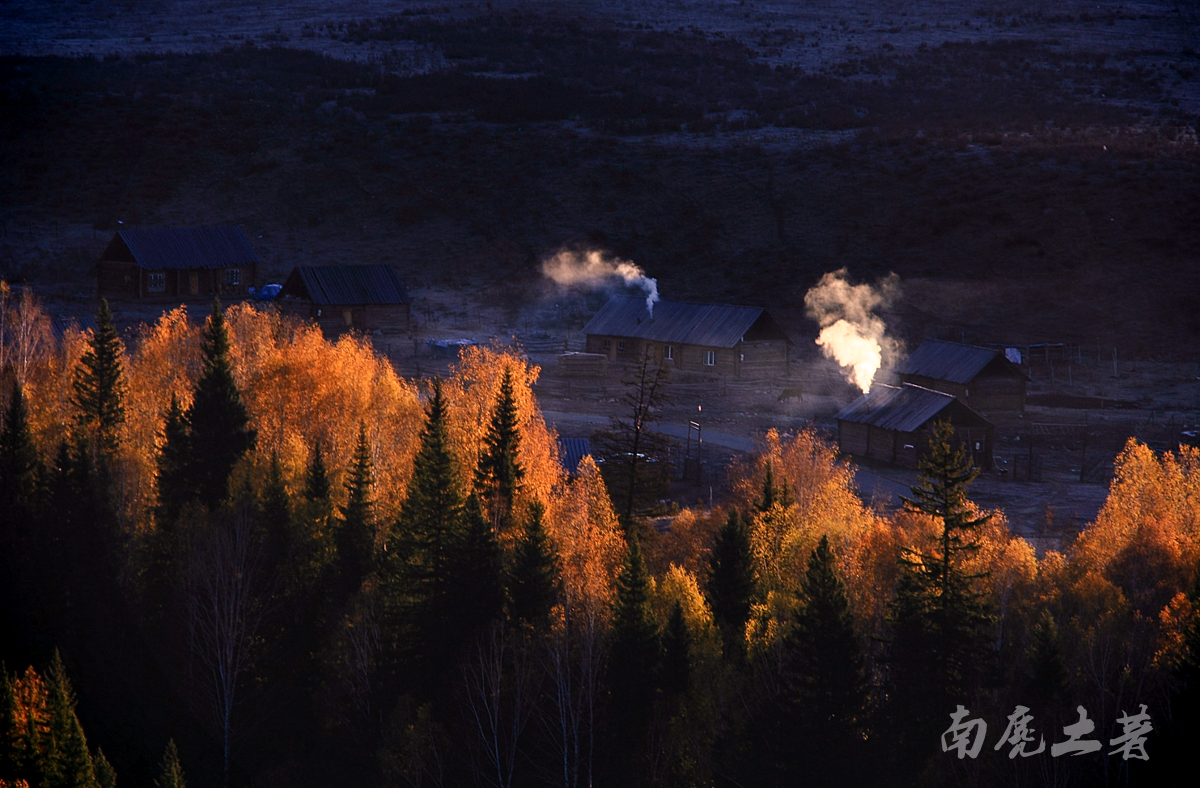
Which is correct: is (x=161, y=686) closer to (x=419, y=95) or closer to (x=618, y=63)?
(x=419, y=95)

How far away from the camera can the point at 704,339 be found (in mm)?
67938

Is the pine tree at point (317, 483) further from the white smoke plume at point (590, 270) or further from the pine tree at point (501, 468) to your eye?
the white smoke plume at point (590, 270)

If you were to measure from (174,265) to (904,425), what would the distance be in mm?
46786

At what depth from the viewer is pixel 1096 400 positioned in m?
61.2

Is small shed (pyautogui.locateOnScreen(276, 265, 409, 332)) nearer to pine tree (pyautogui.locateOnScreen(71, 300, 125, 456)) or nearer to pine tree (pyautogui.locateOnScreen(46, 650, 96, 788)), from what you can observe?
pine tree (pyautogui.locateOnScreen(71, 300, 125, 456))

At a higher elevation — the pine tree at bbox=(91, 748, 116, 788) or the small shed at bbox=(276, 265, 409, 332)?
the small shed at bbox=(276, 265, 409, 332)

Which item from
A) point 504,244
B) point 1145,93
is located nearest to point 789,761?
point 504,244

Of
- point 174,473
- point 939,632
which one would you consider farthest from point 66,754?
point 939,632

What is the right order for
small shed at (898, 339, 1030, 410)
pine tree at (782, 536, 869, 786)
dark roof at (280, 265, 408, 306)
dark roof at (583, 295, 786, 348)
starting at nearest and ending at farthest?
pine tree at (782, 536, 869, 786)
small shed at (898, 339, 1030, 410)
dark roof at (583, 295, 786, 348)
dark roof at (280, 265, 408, 306)

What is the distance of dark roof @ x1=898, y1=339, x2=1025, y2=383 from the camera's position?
2275 inches

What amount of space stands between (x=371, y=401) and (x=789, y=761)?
2371cm

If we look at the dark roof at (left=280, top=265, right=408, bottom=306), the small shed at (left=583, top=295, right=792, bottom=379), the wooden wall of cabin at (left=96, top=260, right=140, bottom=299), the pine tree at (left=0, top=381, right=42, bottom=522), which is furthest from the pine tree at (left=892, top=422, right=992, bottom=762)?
the wooden wall of cabin at (left=96, top=260, right=140, bottom=299)

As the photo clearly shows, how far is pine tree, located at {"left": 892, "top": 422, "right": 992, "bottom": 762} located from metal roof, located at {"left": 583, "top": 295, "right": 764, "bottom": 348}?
3691 centimetres

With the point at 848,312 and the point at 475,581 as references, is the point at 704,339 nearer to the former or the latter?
the point at 848,312
